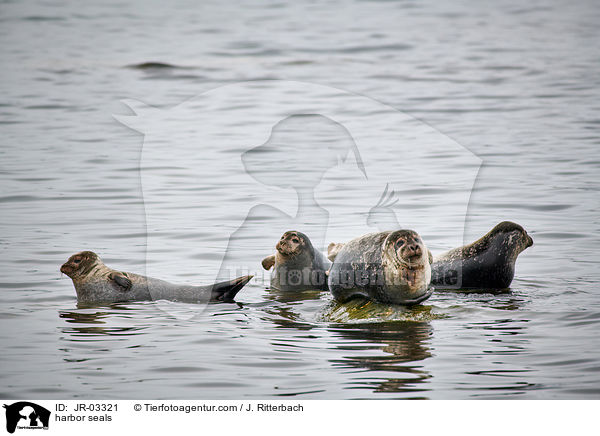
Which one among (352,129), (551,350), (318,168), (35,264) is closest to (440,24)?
(352,129)

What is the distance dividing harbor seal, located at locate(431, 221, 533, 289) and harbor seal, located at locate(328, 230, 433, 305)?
36.4 inches

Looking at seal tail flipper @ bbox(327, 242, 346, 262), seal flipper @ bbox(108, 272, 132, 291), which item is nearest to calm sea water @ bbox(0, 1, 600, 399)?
seal flipper @ bbox(108, 272, 132, 291)

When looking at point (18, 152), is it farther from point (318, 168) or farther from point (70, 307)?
point (70, 307)

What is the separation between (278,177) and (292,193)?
346 millimetres

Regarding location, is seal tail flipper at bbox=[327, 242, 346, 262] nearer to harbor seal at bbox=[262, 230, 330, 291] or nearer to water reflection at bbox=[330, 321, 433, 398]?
harbor seal at bbox=[262, 230, 330, 291]

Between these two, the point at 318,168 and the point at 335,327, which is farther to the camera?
the point at 318,168

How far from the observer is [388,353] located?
274 inches

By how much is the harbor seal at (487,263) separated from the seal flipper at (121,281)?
282cm

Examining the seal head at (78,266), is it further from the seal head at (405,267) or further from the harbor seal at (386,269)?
the seal head at (405,267)

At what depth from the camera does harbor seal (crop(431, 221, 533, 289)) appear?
29.6ft

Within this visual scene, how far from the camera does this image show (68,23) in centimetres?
3319

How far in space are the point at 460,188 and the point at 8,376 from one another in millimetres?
8116
